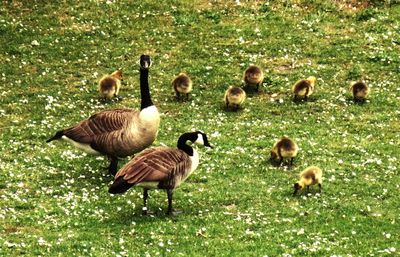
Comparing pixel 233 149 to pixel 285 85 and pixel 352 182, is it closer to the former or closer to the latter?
pixel 352 182

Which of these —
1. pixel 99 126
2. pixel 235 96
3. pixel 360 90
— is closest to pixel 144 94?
pixel 99 126

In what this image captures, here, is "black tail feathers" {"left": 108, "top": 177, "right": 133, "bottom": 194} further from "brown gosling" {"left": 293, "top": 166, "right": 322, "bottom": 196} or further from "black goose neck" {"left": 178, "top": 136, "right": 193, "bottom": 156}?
"brown gosling" {"left": 293, "top": 166, "right": 322, "bottom": 196}

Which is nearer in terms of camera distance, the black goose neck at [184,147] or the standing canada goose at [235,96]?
the black goose neck at [184,147]

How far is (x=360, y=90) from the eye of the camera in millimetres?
21562

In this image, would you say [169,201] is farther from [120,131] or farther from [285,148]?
[285,148]

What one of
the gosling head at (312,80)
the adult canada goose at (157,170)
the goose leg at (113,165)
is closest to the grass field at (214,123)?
the goose leg at (113,165)

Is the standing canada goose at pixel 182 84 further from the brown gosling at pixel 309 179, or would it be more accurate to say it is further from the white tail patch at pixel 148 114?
the brown gosling at pixel 309 179

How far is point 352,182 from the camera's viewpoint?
16.2 meters

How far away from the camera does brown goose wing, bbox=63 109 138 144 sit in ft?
51.4

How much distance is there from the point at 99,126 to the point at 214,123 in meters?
5.38

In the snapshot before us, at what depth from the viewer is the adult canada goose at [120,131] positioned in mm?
15430

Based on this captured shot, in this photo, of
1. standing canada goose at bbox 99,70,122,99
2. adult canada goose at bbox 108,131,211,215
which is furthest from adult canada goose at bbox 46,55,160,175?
standing canada goose at bbox 99,70,122,99

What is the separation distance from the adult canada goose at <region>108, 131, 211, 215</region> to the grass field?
752 mm

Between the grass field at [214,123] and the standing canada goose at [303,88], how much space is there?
0.31m
